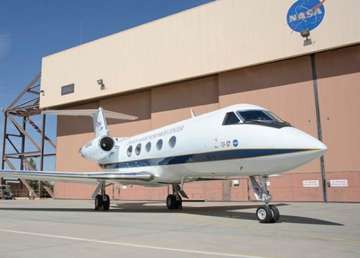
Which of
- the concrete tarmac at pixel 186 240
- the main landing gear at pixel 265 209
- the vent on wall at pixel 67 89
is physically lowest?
the concrete tarmac at pixel 186 240

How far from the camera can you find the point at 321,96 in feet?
73.7

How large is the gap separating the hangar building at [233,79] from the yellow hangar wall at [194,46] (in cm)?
6

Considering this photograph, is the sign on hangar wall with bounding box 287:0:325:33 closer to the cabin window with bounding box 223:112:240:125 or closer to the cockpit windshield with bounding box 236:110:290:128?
the cabin window with bounding box 223:112:240:125

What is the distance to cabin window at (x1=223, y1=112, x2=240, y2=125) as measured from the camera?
37.0 ft

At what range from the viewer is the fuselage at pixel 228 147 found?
32.1 ft

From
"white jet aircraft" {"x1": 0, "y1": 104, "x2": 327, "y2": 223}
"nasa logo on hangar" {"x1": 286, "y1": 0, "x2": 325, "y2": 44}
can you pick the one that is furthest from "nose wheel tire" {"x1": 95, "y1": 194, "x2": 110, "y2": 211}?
"nasa logo on hangar" {"x1": 286, "y1": 0, "x2": 325, "y2": 44}

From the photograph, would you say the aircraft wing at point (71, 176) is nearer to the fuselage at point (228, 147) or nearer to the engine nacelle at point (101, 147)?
the fuselage at point (228, 147)

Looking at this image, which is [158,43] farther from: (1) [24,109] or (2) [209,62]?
(1) [24,109]

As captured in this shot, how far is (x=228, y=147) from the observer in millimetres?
11172

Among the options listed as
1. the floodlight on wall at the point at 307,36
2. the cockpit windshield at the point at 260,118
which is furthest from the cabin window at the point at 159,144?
the floodlight on wall at the point at 307,36

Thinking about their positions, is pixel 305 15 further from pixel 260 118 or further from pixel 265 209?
pixel 265 209

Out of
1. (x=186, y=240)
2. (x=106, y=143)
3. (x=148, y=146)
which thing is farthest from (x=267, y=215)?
(x=106, y=143)

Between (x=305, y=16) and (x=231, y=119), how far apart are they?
47.2ft

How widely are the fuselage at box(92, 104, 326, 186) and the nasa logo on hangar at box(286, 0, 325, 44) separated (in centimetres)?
1216
